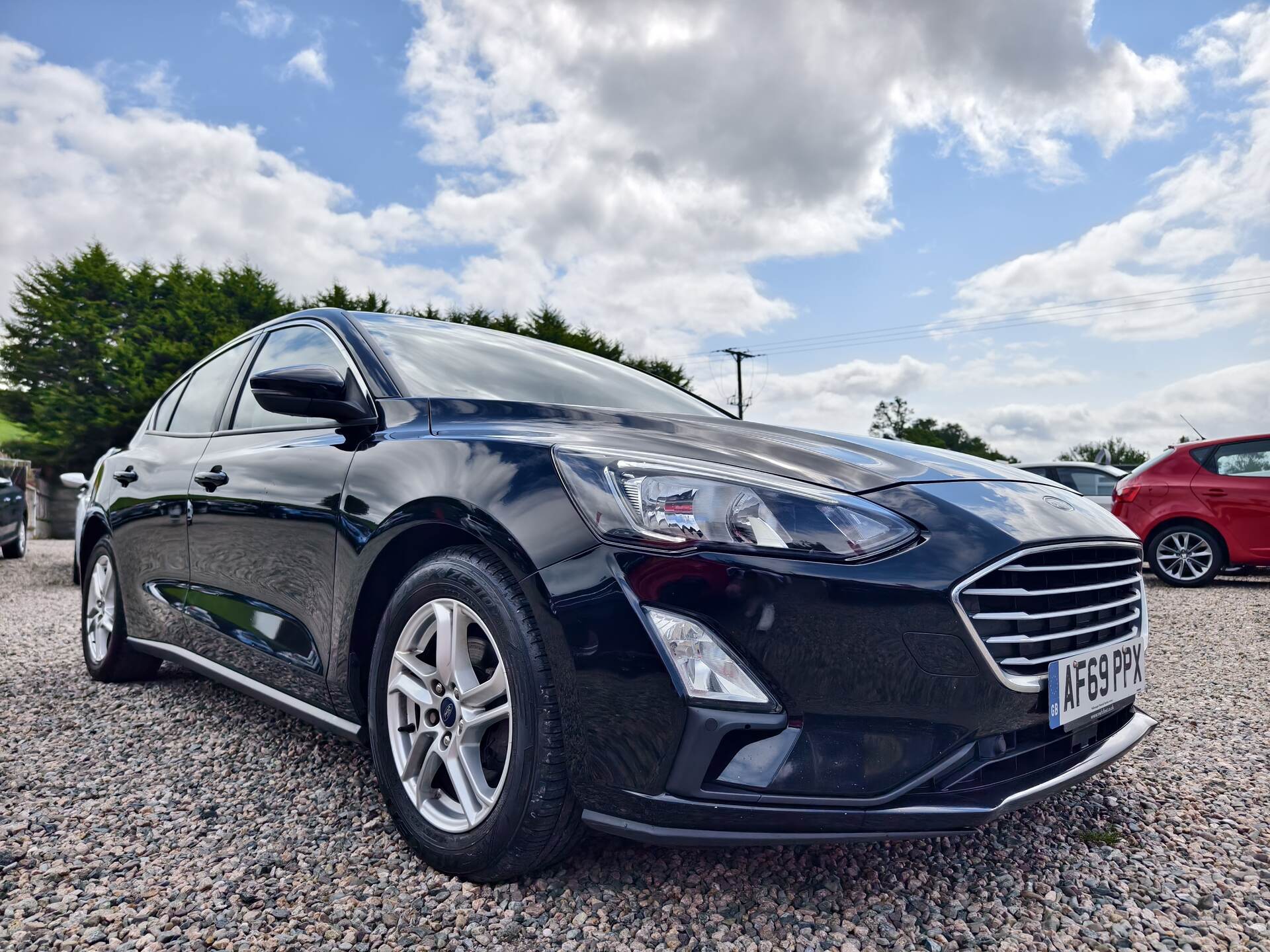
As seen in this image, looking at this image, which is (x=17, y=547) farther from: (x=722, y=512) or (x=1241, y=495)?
(x=1241, y=495)

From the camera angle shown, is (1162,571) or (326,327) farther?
(1162,571)

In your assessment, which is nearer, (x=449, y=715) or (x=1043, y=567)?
(x=1043, y=567)

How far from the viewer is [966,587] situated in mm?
1729

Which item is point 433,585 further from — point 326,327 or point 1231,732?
point 1231,732

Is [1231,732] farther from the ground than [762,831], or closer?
closer

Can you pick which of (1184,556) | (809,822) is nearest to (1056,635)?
(809,822)

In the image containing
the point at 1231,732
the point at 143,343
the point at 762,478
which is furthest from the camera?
the point at 143,343

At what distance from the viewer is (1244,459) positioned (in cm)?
818

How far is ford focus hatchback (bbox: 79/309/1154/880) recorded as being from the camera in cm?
166

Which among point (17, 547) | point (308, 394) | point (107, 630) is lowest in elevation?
point (17, 547)

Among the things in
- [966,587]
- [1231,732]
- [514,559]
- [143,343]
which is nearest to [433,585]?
[514,559]

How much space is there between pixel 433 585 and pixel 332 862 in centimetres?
75

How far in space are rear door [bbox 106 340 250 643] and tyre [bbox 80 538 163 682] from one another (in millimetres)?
140

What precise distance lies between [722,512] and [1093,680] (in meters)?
0.99
